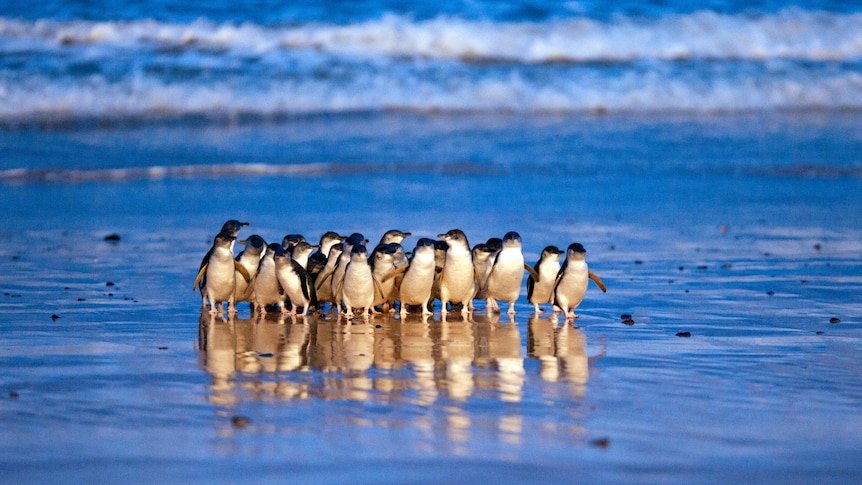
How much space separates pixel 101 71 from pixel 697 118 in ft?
30.8

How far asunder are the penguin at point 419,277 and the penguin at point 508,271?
358mm

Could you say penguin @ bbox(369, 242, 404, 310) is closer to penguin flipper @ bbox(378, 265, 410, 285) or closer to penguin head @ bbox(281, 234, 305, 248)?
penguin flipper @ bbox(378, 265, 410, 285)

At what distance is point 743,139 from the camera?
14930 millimetres

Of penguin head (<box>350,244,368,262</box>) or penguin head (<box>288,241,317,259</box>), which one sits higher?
penguin head (<box>288,241,317,259</box>)

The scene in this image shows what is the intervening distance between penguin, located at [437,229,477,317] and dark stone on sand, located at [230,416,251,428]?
2.43m

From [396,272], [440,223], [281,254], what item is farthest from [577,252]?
[440,223]

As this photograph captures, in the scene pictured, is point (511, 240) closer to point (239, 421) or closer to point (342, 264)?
point (342, 264)

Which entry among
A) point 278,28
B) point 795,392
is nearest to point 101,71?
point 278,28

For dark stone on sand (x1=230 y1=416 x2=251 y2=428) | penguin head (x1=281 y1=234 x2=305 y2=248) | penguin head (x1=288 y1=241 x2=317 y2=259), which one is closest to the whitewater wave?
penguin head (x1=281 y1=234 x2=305 y2=248)

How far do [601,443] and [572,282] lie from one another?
255cm

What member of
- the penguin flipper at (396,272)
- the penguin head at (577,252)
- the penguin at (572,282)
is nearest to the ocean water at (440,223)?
the penguin at (572,282)

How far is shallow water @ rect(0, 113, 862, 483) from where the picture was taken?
12.2 ft

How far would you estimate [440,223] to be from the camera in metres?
9.68

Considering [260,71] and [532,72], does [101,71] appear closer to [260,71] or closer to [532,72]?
[260,71]
